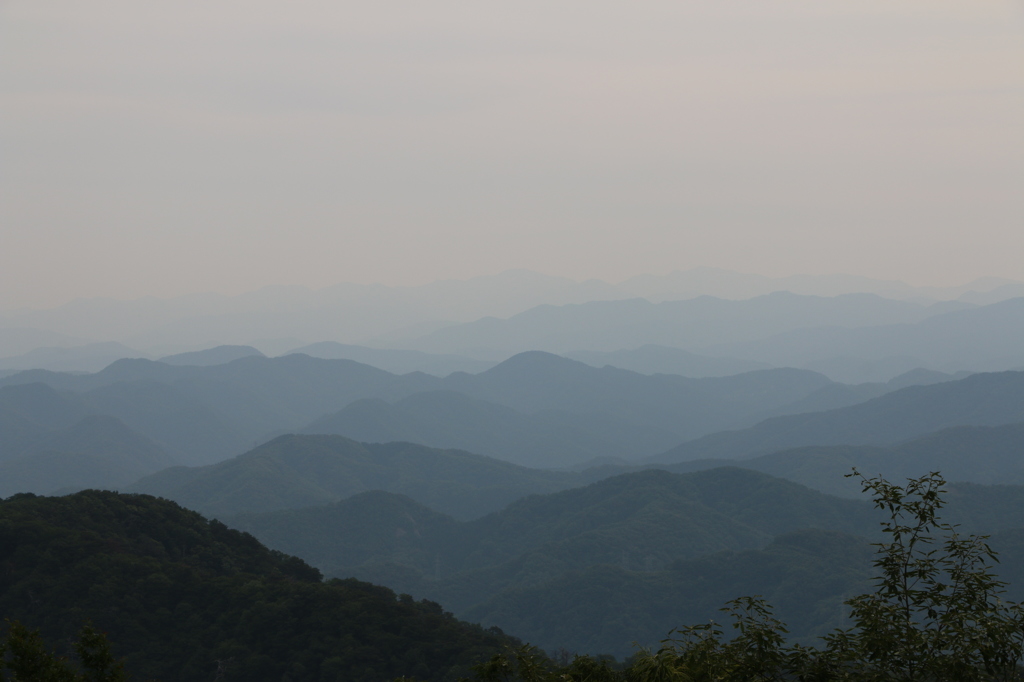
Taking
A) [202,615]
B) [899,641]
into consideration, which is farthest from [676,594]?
[899,641]

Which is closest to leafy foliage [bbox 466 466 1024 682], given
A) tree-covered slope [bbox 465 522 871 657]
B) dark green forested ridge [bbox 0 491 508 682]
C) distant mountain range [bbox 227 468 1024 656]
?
dark green forested ridge [bbox 0 491 508 682]

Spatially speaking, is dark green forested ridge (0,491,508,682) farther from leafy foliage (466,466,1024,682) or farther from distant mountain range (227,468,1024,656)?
distant mountain range (227,468,1024,656)

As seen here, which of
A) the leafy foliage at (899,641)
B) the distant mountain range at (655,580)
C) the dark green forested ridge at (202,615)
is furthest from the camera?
the distant mountain range at (655,580)

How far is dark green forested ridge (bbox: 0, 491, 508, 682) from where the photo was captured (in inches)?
2771

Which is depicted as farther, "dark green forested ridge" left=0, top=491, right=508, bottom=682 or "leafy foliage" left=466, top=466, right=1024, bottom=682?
"dark green forested ridge" left=0, top=491, right=508, bottom=682

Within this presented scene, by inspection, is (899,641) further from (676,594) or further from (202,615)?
(676,594)

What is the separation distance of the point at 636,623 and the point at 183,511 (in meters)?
84.7

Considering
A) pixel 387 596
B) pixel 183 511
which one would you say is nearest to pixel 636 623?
pixel 387 596

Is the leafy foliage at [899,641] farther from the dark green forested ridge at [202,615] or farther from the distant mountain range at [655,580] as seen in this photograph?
the distant mountain range at [655,580]

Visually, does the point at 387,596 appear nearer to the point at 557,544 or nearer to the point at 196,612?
the point at 196,612

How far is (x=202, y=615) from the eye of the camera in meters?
74.8

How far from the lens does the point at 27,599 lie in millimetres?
72438

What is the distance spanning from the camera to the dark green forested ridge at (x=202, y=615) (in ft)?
231

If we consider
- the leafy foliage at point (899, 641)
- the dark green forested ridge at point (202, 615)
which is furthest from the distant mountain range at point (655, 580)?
the leafy foliage at point (899, 641)
